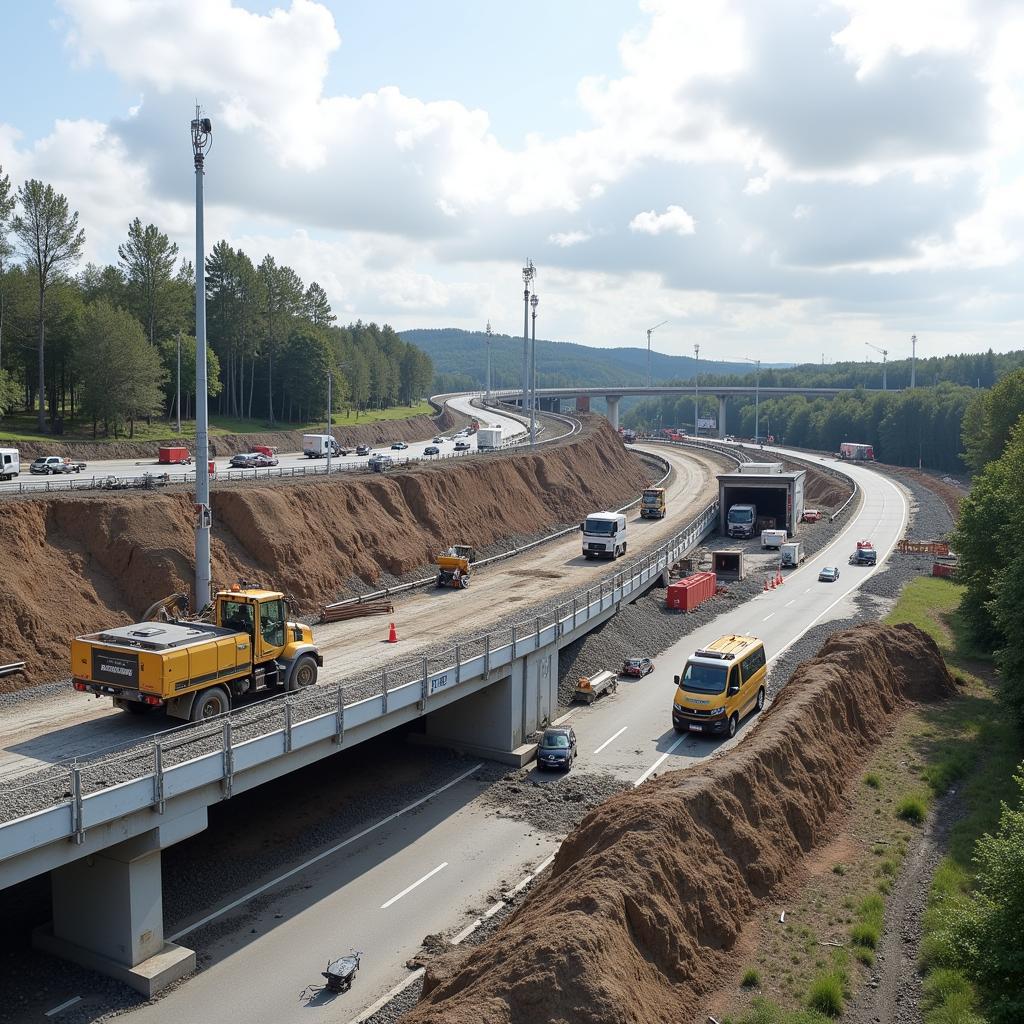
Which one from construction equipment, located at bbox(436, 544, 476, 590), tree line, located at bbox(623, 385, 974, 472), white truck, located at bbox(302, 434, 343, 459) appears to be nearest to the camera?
construction equipment, located at bbox(436, 544, 476, 590)

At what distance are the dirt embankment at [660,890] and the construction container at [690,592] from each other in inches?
919

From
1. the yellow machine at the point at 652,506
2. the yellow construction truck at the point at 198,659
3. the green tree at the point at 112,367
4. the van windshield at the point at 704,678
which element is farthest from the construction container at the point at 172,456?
the van windshield at the point at 704,678

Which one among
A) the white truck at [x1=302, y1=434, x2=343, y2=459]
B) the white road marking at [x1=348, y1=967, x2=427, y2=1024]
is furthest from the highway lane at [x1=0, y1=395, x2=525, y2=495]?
the white road marking at [x1=348, y1=967, x2=427, y2=1024]

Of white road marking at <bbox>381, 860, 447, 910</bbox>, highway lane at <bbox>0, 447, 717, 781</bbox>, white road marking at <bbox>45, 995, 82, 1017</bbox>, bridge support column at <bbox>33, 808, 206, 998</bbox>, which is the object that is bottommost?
white road marking at <bbox>381, 860, 447, 910</bbox>

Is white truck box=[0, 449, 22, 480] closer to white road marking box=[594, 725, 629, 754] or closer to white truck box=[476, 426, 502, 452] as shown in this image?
white road marking box=[594, 725, 629, 754]

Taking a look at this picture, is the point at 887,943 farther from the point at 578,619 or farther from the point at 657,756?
the point at 578,619

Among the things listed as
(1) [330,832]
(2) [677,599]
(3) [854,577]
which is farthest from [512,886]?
(3) [854,577]

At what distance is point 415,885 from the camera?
2355 centimetres

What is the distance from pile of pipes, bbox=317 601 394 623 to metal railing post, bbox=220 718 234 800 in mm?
18517

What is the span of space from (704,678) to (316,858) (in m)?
14.6

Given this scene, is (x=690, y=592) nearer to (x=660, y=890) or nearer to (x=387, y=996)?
(x=660, y=890)

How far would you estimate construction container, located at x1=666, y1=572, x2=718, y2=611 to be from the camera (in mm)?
→ 51594

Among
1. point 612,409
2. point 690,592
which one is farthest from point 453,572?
point 612,409

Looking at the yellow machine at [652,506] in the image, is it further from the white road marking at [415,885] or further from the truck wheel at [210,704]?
the truck wheel at [210,704]
